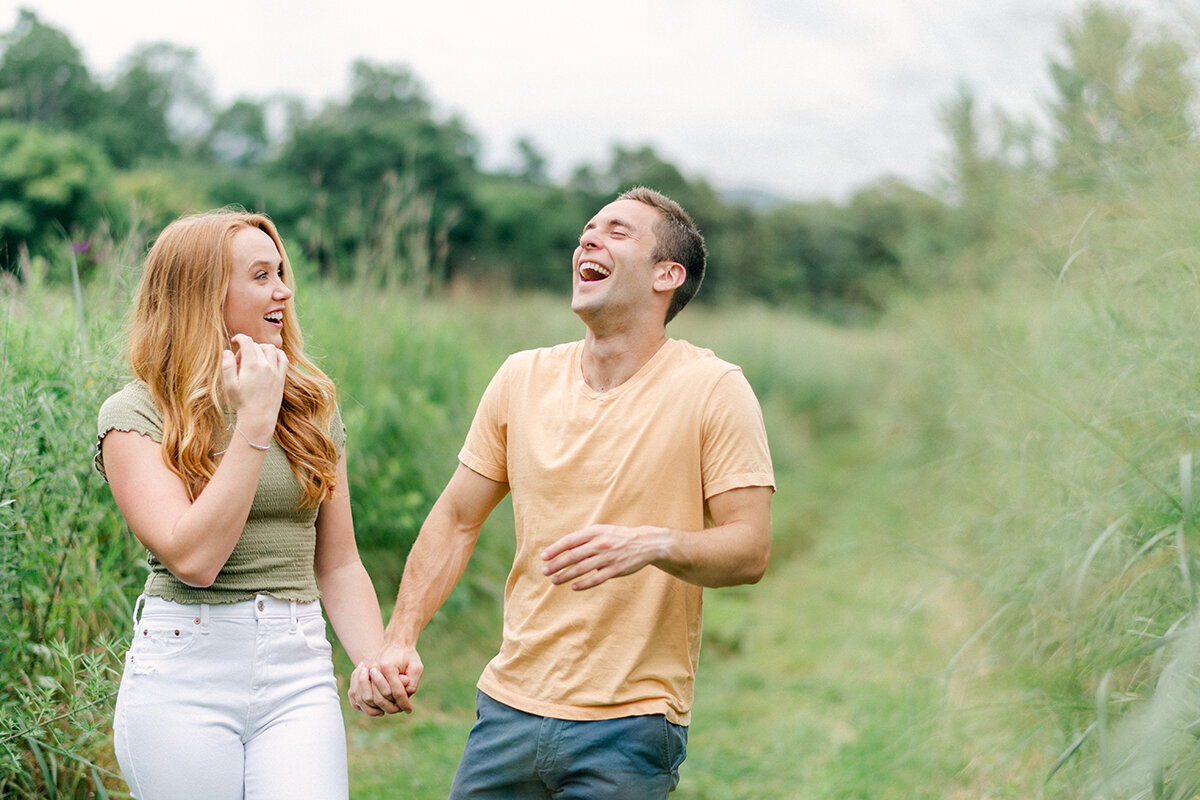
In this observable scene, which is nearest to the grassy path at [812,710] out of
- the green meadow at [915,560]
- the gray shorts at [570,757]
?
the green meadow at [915,560]

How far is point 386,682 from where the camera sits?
253cm

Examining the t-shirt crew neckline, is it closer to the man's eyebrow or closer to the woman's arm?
the man's eyebrow

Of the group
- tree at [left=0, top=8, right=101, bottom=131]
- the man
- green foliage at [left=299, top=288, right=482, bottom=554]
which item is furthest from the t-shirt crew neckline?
tree at [left=0, top=8, right=101, bottom=131]

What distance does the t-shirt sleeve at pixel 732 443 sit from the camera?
249 cm

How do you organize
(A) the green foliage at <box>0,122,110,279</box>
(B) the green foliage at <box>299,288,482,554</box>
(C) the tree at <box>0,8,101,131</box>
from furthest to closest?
(C) the tree at <box>0,8,101,131</box>, (A) the green foliage at <box>0,122,110,279</box>, (B) the green foliage at <box>299,288,482,554</box>

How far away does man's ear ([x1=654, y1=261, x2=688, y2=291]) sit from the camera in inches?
110

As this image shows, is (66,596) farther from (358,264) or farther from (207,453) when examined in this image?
(358,264)

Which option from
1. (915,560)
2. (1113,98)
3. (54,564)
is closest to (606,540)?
(54,564)

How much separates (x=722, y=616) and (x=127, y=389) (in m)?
6.13

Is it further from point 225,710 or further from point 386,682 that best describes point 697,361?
point 225,710

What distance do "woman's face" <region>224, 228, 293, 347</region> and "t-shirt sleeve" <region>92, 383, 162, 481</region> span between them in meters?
0.27

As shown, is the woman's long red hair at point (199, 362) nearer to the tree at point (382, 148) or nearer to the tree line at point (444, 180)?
the tree line at point (444, 180)

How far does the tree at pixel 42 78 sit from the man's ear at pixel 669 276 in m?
13.0

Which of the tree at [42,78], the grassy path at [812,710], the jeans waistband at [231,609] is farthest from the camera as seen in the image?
the tree at [42,78]
